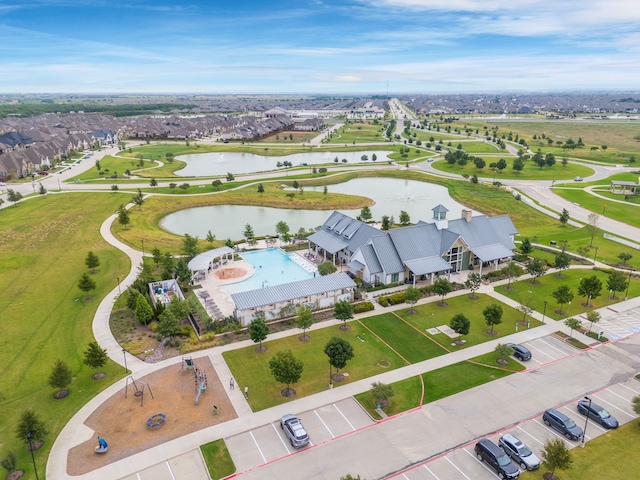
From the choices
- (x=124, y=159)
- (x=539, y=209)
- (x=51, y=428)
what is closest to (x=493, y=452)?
(x=51, y=428)

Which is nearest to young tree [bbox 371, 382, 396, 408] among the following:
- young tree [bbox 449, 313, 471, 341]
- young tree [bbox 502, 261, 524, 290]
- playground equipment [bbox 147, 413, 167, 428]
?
young tree [bbox 449, 313, 471, 341]

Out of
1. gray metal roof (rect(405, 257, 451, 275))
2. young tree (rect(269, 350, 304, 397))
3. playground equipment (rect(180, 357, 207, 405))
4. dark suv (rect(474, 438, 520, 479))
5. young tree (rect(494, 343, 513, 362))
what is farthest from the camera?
gray metal roof (rect(405, 257, 451, 275))

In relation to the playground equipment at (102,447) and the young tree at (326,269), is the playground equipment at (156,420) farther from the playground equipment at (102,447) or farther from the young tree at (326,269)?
the young tree at (326,269)

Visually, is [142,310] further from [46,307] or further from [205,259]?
[205,259]

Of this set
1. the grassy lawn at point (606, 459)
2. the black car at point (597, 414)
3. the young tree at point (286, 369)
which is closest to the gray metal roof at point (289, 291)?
the young tree at point (286, 369)

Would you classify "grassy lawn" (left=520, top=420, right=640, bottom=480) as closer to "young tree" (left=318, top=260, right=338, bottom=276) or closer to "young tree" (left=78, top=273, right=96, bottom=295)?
"young tree" (left=318, top=260, right=338, bottom=276)

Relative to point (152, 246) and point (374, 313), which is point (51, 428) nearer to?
point (374, 313)
